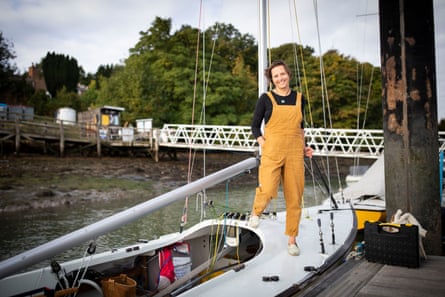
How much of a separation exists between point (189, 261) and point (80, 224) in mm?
7296

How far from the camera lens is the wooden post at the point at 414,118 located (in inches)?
125

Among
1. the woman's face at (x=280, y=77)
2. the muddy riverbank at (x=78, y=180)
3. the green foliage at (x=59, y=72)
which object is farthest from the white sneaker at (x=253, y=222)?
the green foliage at (x=59, y=72)

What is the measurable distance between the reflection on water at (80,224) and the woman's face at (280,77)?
130 inches

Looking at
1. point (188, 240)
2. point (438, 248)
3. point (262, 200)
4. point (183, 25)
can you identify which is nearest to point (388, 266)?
point (438, 248)

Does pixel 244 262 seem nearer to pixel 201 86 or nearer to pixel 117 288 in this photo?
pixel 117 288

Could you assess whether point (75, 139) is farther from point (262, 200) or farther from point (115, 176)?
point (262, 200)

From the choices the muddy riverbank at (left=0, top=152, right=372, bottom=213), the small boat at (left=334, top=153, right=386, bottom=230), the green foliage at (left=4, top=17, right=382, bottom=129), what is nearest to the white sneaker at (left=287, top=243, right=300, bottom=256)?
the small boat at (left=334, top=153, right=386, bottom=230)

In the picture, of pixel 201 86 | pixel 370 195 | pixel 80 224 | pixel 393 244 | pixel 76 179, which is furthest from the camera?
pixel 201 86

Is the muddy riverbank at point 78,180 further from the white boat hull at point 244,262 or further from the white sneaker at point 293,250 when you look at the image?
the white sneaker at point 293,250

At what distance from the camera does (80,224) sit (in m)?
9.49

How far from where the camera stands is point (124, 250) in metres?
3.17

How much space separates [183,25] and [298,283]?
1447 inches

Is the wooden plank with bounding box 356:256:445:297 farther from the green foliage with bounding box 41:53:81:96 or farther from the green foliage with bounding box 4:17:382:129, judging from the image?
the green foliage with bounding box 41:53:81:96

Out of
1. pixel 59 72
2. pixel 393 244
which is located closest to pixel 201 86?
pixel 393 244
